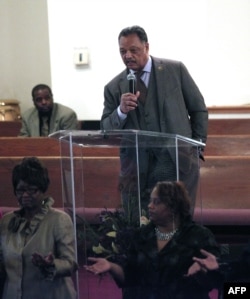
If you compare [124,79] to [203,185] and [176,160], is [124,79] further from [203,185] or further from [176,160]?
[203,185]

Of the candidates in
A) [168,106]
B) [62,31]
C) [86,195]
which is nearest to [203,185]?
[168,106]

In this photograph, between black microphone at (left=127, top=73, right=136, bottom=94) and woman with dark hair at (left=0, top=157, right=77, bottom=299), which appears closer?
woman with dark hair at (left=0, top=157, right=77, bottom=299)

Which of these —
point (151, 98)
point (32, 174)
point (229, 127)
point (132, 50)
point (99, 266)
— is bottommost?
point (99, 266)

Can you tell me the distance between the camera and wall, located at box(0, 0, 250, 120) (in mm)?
5738

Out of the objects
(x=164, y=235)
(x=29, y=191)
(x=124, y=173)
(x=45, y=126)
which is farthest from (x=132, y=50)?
(x=45, y=126)

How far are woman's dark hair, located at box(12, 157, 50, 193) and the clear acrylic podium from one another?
7 cm

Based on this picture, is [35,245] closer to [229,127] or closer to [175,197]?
[175,197]

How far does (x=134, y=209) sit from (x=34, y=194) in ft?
1.09

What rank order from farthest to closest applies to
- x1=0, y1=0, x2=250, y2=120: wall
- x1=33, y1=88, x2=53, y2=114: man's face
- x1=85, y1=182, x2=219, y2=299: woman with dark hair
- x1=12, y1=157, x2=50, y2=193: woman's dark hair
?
x1=0, y1=0, x2=250, y2=120: wall → x1=33, y1=88, x2=53, y2=114: man's face → x1=12, y1=157, x2=50, y2=193: woman's dark hair → x1=85, y1=182, x2=219, y2=299: woman with dark hair

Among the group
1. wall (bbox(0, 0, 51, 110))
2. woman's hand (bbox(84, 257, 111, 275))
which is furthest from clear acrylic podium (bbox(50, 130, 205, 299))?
wall (bbox(0, 0, 51, 110))

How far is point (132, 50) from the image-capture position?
273 cm

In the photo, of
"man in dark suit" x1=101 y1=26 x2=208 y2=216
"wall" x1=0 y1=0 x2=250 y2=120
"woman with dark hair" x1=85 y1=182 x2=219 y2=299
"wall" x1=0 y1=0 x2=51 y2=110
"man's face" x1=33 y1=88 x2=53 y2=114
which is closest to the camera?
"woman with dark hair" x1=85 y1=182 x2=219 y2=299

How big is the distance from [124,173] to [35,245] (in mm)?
351

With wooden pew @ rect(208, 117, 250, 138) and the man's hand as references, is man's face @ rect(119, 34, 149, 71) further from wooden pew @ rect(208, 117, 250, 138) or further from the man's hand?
wooden pew @ rect(208, 117, 250, 138)
